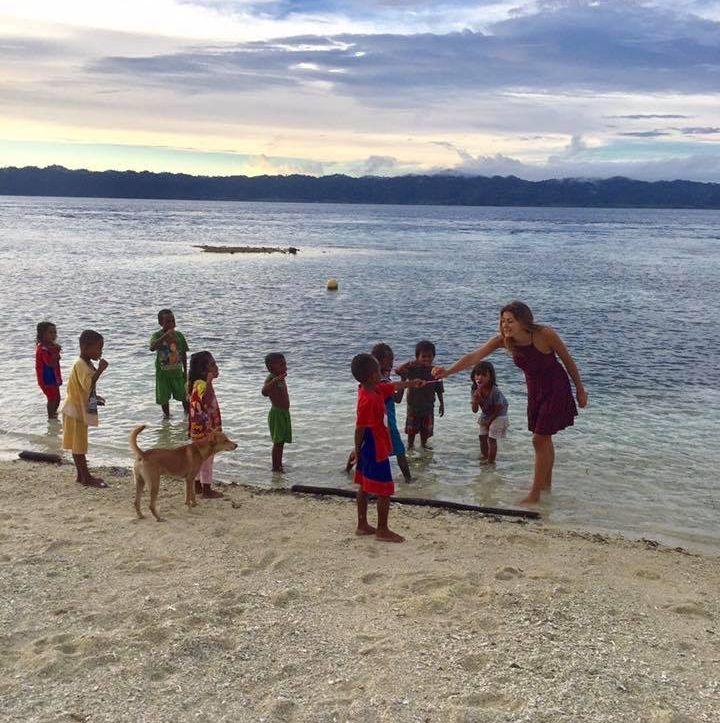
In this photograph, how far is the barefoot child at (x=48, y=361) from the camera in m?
10.7

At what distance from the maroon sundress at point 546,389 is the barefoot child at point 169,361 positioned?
17.2 feet

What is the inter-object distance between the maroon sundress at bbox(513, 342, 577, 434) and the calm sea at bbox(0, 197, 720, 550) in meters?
1.11

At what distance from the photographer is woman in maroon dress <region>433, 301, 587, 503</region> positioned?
7.35m

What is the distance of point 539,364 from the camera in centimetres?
759

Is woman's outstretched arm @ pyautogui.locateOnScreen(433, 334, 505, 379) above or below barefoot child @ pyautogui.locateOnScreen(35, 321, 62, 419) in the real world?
above

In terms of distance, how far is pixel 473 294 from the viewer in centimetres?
3306

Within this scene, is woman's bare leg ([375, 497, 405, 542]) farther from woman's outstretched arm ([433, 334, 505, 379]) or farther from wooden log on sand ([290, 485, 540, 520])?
woman's outstretched arm ([433, 334, 505, 379])

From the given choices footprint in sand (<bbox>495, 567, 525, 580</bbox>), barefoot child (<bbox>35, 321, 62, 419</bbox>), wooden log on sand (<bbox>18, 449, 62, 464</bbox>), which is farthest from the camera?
barefoot child (<bbox>35, 321, 62, 419</bbox>)

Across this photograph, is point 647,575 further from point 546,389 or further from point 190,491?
point 190,491

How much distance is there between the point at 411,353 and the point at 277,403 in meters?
10.6

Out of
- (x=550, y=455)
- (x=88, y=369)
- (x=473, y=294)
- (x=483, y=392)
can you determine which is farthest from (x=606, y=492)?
(x=473, y=294)

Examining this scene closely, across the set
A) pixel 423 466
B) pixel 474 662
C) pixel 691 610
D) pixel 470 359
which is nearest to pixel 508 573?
pixel 691 610

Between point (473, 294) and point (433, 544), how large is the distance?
2720cm

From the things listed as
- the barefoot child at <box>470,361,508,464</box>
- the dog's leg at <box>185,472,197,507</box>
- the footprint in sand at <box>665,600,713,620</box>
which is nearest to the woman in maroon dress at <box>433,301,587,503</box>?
the barefoot child at <box>470,361,508,464</box>
